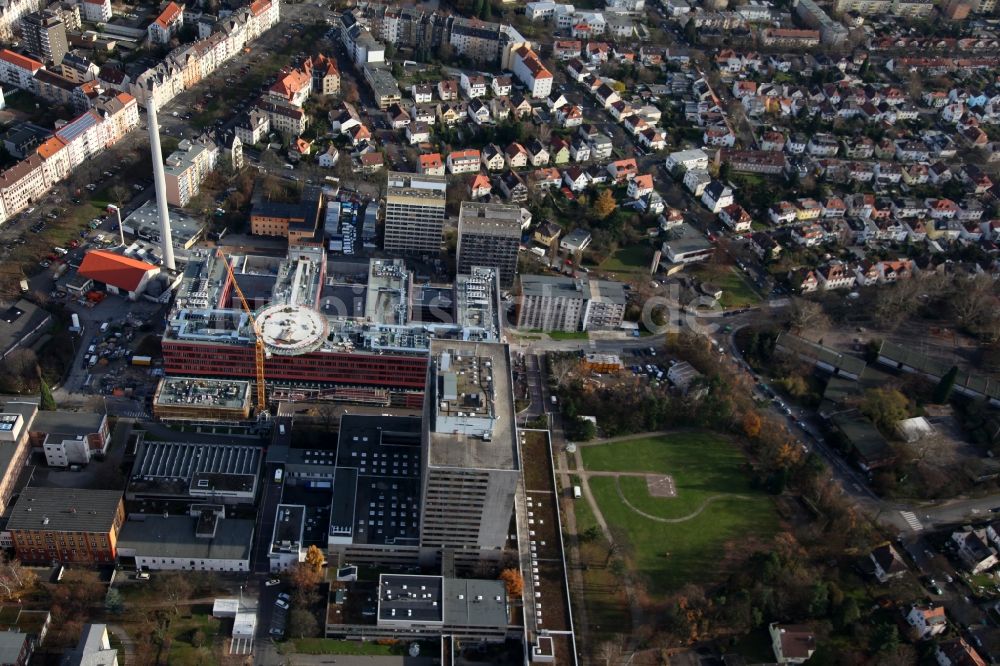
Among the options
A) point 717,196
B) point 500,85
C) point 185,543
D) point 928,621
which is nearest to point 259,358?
point 185,543

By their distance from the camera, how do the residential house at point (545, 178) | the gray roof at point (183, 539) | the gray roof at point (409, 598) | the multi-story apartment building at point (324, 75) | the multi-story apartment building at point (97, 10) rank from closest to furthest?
1. the gray roof at point (409, 598)
2. the gray roof at point (183, 539)
3. the residential house at point (545, 178)
4. the multi-story apartment building at point (324, 75)
5. the multi-story apartment building at point (97, 10)

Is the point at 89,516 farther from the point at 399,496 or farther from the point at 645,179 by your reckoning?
the point at 645,179

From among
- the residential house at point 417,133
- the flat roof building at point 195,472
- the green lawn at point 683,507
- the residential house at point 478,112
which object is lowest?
the green lawn at point 683,507

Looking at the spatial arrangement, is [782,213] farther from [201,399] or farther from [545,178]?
[201,399]

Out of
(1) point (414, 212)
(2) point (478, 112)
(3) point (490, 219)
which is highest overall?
(3) point (490, 219)

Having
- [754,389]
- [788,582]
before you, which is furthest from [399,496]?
[754,389]

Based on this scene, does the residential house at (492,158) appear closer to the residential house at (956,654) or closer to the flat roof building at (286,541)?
the flat roof building at (286,541)

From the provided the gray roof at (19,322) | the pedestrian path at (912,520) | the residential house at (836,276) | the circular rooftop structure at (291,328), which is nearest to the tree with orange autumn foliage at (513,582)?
the circular rooftop structure at (291,328)
